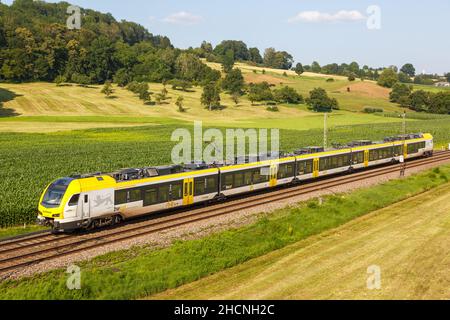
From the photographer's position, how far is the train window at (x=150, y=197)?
89.7 ft

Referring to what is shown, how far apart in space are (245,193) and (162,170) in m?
9.17

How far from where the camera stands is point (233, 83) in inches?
5812

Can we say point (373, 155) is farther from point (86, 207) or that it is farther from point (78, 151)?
Result: point (86, 207)

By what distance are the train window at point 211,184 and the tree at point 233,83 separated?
11511 cm

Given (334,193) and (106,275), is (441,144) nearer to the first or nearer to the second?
(334,193)

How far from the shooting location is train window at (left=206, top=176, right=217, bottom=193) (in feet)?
103

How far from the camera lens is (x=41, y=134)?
7494 centimetres

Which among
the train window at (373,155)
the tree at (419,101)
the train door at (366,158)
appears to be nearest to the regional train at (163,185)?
the train door at (366,158)

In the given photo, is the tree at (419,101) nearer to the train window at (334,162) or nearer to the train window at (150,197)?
the train window at (334,162)

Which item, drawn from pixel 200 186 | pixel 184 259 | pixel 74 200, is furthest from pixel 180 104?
pixel 184 259

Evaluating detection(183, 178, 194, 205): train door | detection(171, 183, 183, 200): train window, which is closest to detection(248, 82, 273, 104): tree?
detection(183, 178, 194, 205): train door

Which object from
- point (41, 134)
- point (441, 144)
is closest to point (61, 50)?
point (41, 134)

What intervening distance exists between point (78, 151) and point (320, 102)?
3514 inches

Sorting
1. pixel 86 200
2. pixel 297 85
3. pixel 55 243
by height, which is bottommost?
pixel 55 243
